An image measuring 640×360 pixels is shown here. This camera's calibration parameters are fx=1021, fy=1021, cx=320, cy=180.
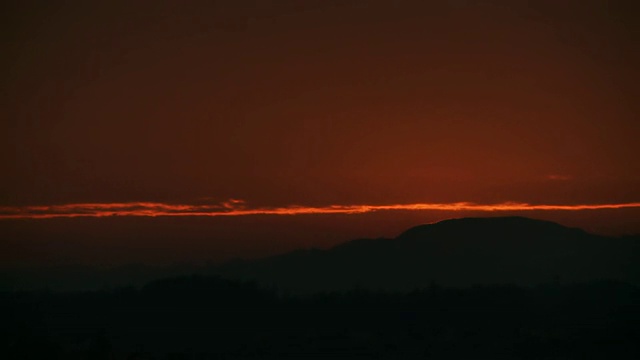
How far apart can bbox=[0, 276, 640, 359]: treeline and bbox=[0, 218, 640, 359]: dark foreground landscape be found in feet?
0.21

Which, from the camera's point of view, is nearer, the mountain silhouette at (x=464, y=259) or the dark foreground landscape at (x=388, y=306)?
the dark foreground landscape at (x=388, y=306)

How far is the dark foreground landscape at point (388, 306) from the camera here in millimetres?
28141

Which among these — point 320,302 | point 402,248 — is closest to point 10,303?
point 320,302

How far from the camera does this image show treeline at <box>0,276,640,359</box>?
27.8m

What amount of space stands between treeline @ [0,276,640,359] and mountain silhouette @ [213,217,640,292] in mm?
A: 2396

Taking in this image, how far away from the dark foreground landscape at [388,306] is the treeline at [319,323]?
0.21 ft

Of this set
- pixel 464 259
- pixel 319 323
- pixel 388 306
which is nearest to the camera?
pixel 319 323

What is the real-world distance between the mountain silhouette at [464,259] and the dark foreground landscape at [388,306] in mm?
70

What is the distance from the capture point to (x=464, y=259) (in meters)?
44.1

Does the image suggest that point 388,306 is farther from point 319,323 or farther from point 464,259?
point 464,259

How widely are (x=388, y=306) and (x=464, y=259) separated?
10.8 m

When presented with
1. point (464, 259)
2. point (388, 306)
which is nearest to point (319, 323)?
point (388, 306)

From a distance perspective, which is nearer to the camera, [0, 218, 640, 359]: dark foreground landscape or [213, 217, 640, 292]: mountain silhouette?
[0, 218, 640, 359]: dark foreground landscape

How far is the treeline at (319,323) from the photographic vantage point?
91.0 ft
